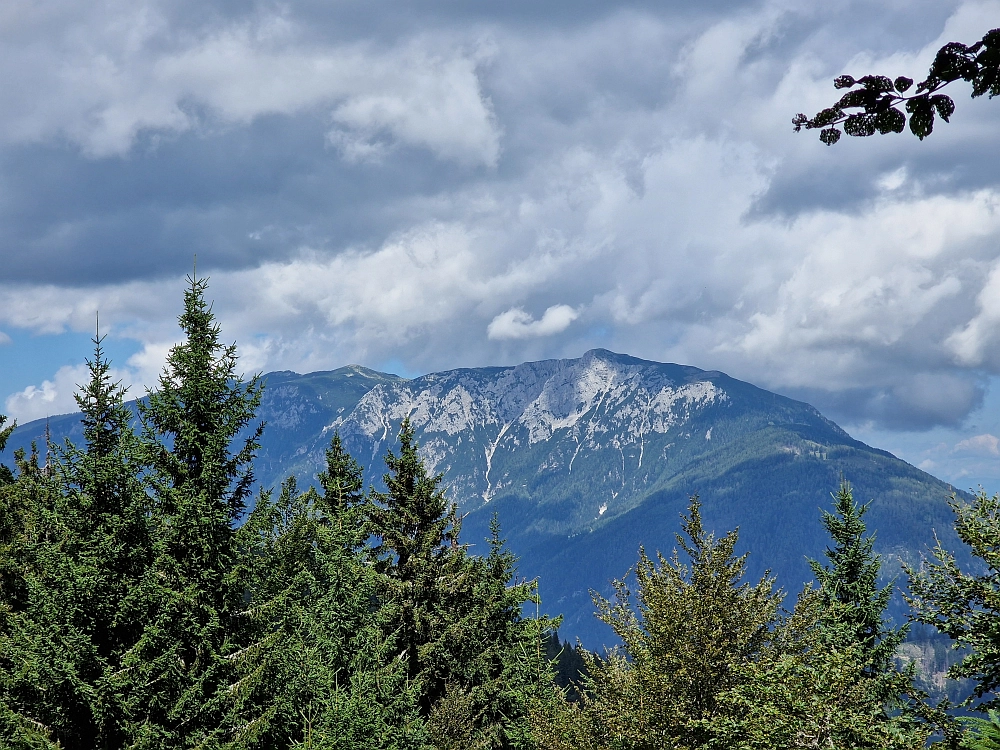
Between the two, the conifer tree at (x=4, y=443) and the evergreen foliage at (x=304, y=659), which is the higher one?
the conifer tree at (x=4, y=443)

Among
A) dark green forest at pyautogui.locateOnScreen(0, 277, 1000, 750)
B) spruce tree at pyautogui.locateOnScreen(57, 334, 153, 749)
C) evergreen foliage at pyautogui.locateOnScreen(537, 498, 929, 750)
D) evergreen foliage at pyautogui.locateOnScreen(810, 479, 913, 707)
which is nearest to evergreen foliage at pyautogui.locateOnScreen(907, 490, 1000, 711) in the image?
dark green forest at pyautogui.locateOnScreen(0, 277, 1000, 750)

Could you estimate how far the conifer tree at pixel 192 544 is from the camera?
15422 millimetres

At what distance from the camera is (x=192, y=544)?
16656mm

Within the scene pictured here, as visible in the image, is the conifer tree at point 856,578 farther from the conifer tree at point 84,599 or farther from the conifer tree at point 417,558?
the conifer tree at point 84,599

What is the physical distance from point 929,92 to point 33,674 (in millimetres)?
17153

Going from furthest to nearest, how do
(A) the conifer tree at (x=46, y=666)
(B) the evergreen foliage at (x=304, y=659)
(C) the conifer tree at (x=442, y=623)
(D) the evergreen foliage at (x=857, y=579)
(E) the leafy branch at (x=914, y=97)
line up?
(D) the evergreen foliage at (x=857, y=579)
(C) the conifer tree at (x=442, y=623)
(B) the evergreen foliage at (x=304, y=659)
(A) the conifer tree at (x=46, y=666)
(E) the leafy branch at (x=914, y=97)

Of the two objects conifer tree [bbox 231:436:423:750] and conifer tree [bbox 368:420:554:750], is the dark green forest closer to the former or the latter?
conifer tree [bbox 231:436:423:750]

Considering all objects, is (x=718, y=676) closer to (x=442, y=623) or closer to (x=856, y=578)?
(x=442, y=623)

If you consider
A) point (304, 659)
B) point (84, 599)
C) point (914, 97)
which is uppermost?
point (914, 97)

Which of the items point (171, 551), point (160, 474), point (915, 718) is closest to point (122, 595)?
point (171, 551)

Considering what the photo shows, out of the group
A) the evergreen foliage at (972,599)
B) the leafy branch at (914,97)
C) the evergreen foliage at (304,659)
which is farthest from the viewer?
the evergreen foliage at (972,599)

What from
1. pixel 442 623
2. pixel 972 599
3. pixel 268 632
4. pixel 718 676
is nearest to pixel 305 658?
pixel 268 632

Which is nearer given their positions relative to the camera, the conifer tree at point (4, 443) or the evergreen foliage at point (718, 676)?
the evergreen foliage at point (718, 676)

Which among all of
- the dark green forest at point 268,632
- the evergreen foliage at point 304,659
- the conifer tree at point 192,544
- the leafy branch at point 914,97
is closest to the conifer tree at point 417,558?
the dark green forest at point 268,632
